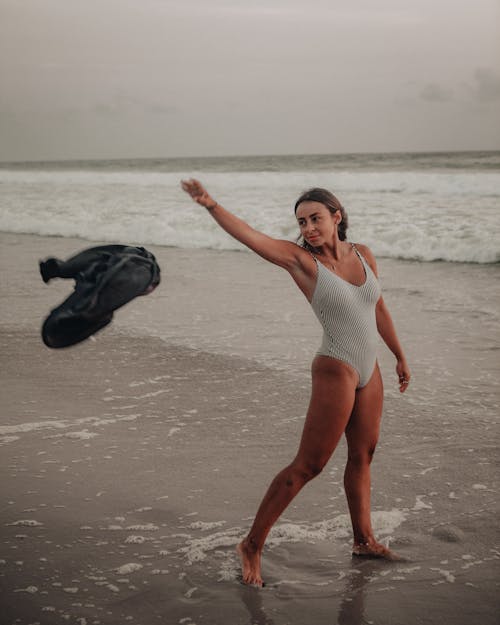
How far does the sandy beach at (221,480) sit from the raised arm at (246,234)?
4.30 feet

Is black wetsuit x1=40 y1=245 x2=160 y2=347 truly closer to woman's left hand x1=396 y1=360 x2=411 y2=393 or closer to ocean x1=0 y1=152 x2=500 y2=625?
ocean x1=0 y1=152 x2=500 y2=625

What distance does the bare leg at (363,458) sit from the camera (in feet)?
10.7

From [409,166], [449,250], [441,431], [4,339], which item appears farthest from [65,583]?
[409,166]

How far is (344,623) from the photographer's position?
9.43ft

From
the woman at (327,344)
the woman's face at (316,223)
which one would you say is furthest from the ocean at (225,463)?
the woman's face at (316,223)

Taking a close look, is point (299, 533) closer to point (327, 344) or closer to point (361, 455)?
point (361, 455)

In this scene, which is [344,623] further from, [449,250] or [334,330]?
[449,250]

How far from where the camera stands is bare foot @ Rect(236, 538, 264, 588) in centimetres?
316

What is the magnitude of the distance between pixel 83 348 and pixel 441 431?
11.5 feet

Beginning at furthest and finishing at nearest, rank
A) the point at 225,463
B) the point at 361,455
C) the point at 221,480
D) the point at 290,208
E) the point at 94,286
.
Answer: the point at 290,208
the point at 225,463
the point at 221,480
the point at 361,455
the point at 94,286

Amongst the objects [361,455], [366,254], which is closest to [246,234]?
[366,254]

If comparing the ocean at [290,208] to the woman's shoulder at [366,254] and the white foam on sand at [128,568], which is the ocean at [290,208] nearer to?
the woman's shoulder at [366,254]

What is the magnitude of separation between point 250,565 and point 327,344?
94 centimetres

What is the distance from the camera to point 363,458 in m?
3.37
